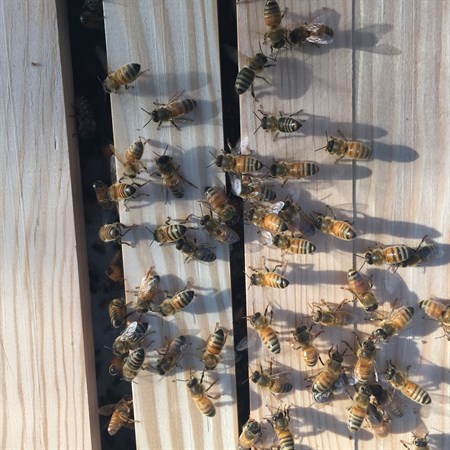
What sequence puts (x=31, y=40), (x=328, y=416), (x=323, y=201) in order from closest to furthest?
(x=31, y=40) → (x=323, y=201) → (x=328, y=416)

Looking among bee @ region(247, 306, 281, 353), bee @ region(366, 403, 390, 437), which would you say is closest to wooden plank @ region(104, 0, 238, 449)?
bee @ region(247, 306, 281, 353)

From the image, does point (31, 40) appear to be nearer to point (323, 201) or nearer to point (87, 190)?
point (87, 190)

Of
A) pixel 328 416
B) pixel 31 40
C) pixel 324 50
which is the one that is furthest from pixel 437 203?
pixel 31 40

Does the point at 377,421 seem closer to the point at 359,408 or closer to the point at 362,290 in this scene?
the point at 359,408

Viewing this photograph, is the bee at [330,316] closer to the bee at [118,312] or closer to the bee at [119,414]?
the bee at [118,312]

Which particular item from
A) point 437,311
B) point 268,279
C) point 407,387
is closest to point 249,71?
point 268,279

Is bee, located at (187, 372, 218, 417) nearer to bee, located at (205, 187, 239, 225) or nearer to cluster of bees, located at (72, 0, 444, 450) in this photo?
cluster of bees, located at (72, 0, 444, 450)
